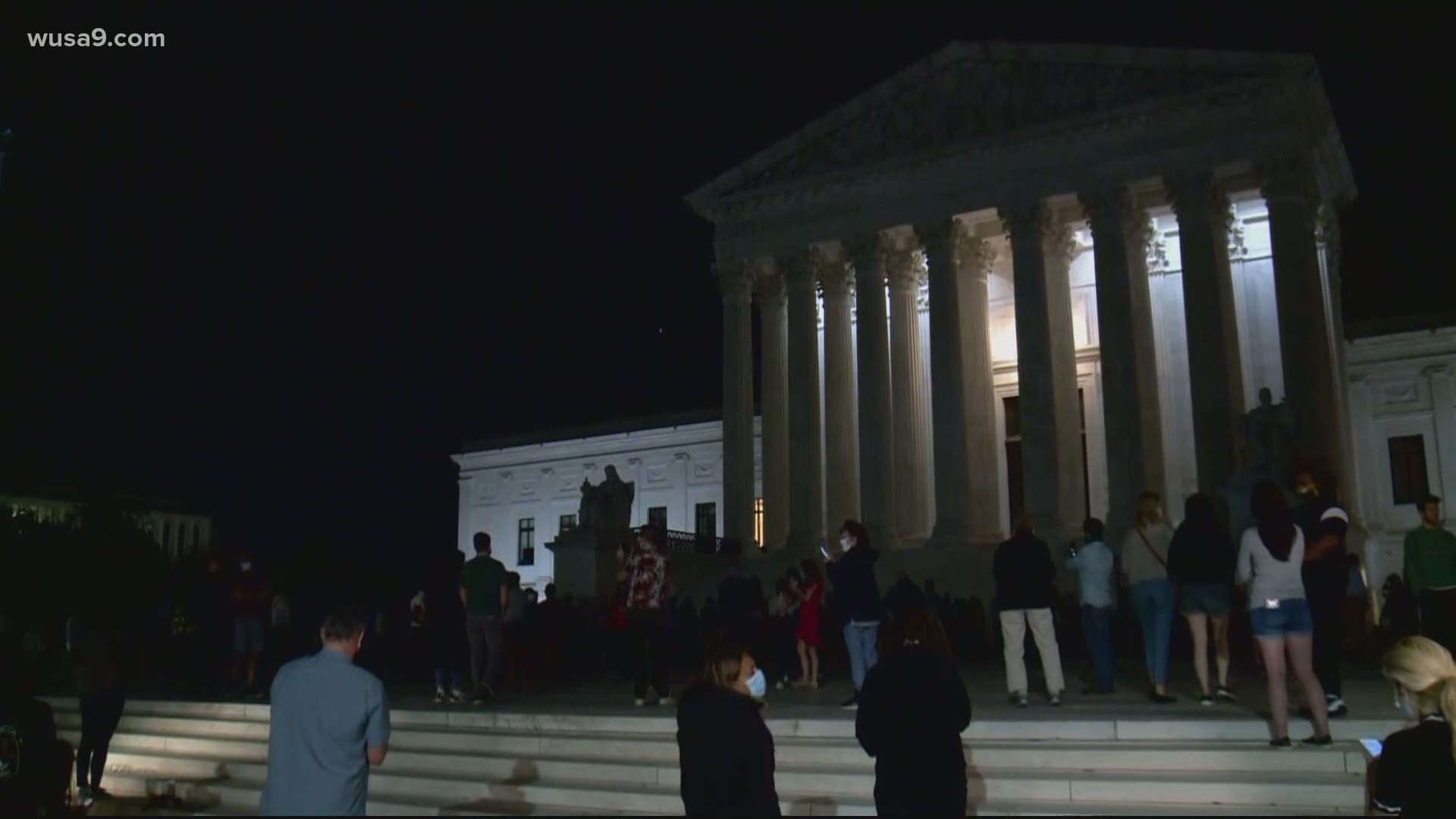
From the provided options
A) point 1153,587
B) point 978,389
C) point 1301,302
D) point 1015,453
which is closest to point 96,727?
point 1153,587

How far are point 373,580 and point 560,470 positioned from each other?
23255mm

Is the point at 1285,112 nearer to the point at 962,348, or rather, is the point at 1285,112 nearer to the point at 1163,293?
the point at 1163,293

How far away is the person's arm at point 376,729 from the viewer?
19.1 ft

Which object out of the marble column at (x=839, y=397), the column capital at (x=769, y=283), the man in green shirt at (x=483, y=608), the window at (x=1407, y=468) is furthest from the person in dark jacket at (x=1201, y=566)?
the window at (x=1407, y=468)

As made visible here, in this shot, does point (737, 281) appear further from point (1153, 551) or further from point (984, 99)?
point (1153, 551)

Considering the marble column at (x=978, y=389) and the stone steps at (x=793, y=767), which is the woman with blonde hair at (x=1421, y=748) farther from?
the marble column at (x=978, y=389)

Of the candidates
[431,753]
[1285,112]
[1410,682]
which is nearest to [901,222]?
[1285,112]

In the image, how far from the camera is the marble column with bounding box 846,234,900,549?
29.8 metres

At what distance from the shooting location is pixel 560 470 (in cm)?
5394

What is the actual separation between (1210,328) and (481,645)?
62.7 ft

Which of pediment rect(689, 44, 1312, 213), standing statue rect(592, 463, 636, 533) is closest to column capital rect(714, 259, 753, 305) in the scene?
pediment rect(689, 44, 1312, 213)

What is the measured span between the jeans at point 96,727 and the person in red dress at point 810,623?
7.81m

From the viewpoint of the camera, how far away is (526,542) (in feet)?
178

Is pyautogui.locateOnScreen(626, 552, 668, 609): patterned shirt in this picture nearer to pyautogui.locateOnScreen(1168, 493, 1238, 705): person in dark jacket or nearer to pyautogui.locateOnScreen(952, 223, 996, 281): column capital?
pyautogui.locateOnScreen(1168, 493, 1238, 705): person in dark jacket
